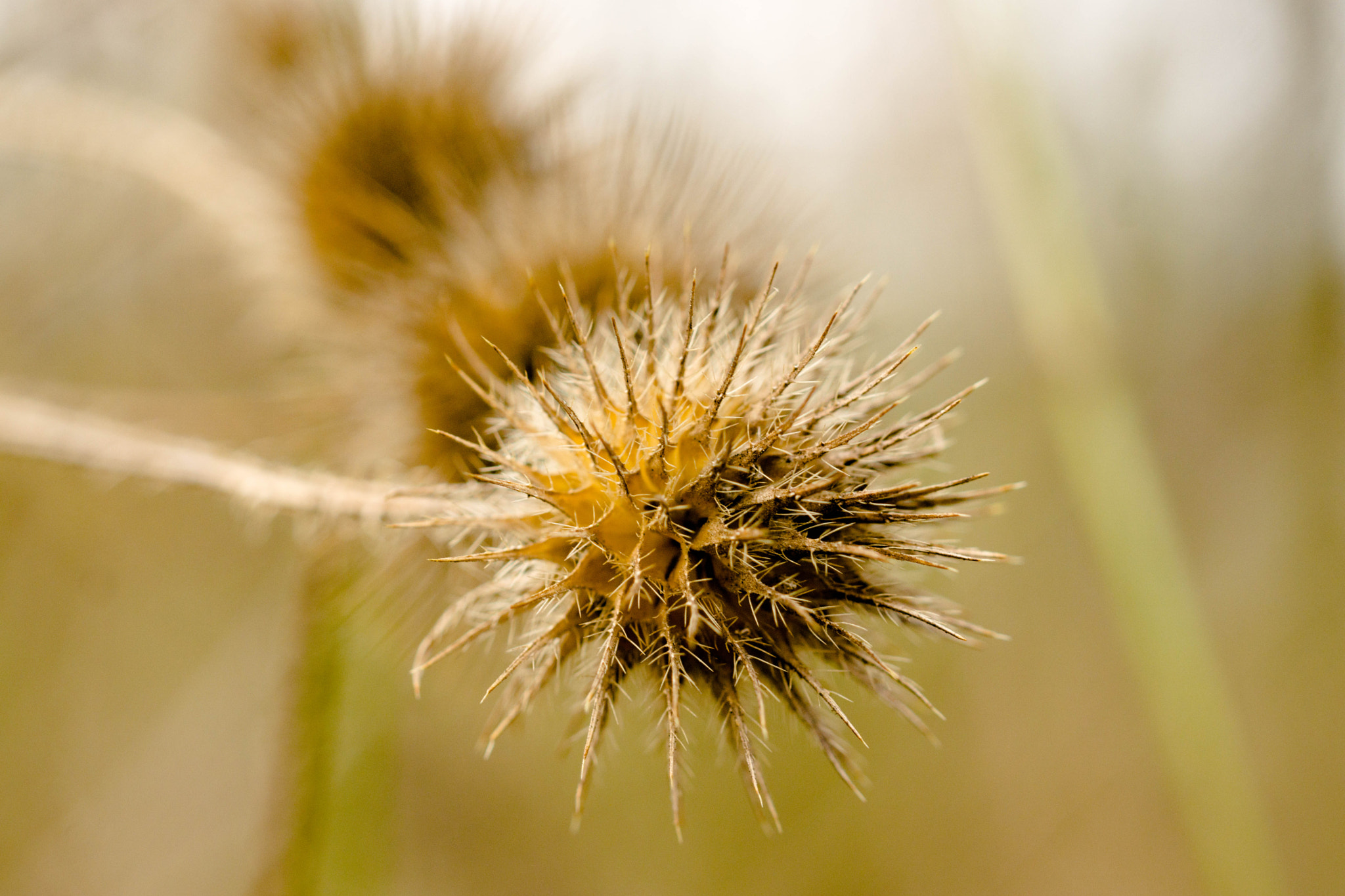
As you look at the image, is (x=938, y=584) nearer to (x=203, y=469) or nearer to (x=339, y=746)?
(x=339, y=746)

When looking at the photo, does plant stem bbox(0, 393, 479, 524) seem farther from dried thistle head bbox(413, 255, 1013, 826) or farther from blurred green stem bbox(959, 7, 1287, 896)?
blurred green stem bbox(959, 7, 1287, 896)

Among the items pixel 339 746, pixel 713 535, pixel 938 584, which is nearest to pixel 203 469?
pixel 713 535

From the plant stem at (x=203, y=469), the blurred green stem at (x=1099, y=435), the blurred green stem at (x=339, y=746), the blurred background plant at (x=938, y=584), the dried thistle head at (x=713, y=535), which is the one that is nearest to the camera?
the dried thistle head at (x=713, y=535)

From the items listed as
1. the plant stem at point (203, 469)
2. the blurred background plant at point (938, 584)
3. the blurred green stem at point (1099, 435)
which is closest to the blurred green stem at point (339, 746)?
the blurred background plant at point (938, 584)

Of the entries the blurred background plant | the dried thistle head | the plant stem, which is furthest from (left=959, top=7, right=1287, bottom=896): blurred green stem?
the plant stem

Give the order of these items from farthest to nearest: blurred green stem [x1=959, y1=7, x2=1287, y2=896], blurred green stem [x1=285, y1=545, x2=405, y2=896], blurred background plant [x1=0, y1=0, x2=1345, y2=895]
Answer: blurred background plant [x1=0, y1=0, x2=1345, y2=895] < blurred green stem [x1=959, y1=7, x2=1287, y2=896] < blurred green stem [x1=285, y1=545, x2=405, y2=896]

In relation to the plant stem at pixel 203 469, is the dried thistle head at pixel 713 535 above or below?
below

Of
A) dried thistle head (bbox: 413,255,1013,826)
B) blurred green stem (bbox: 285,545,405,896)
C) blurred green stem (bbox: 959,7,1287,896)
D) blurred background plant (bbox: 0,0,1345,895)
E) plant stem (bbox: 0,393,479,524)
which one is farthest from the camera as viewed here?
blurred background plant (bbox: 0,0,1345,895)

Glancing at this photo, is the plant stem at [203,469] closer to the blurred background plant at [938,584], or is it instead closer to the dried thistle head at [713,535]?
the dried thistle head at [713,535]
